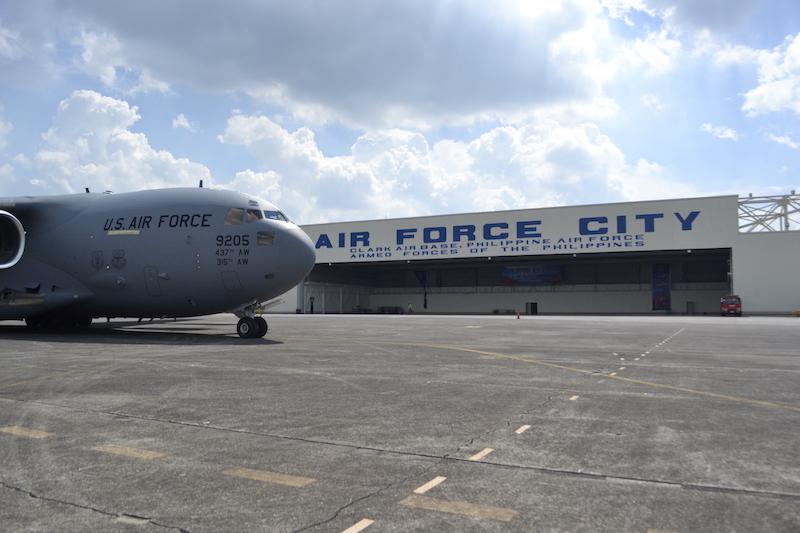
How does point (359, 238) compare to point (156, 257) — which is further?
point (359, 238)

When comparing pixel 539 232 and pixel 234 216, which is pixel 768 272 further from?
pixel 234 216

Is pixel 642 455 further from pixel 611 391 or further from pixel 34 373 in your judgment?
pixel 34 373

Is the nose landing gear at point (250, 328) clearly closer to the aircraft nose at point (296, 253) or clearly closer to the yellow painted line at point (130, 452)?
the aircraft nose at point (296, 253)

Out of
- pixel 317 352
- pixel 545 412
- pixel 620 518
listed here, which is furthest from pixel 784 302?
pixel 620 518

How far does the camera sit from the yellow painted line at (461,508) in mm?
4371

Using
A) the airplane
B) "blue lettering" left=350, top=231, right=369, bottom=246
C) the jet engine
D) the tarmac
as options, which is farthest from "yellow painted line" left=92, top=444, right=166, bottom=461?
"blue lettering" left=350, top=231, right=369, bottom=246

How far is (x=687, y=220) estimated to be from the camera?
55.7 metres

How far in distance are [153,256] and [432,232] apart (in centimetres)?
4576

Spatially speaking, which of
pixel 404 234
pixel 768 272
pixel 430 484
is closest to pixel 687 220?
pixel 768 272

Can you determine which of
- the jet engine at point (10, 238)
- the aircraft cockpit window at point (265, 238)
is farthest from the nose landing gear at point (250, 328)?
the jet engine at point (10, 238)

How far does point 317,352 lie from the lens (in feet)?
52.5

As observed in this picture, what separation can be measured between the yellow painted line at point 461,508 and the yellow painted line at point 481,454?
47.4 inches

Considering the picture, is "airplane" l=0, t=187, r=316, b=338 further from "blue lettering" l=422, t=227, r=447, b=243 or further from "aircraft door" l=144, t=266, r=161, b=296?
"blue lettering" l=422, t=227, r=447, b=243

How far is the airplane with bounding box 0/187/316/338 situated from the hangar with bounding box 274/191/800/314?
4364cm
